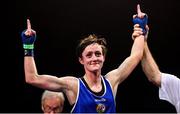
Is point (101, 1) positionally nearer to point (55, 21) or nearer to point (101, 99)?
point (55, 21)

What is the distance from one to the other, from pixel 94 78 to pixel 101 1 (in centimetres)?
172

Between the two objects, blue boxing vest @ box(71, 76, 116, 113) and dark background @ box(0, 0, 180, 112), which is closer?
blue boxing vest @ box(71, 76, 116, 113)

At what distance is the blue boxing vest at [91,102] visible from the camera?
8.64ft

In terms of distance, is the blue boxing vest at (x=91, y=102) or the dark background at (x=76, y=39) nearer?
the blue boxing vest at (x=91, y=102)

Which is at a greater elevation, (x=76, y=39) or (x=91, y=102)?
(x=76, y=39)

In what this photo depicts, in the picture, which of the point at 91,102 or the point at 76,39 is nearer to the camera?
the point at 91,102

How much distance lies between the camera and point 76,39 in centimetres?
456

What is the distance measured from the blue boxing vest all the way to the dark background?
1.78 metres

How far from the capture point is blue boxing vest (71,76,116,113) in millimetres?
2633

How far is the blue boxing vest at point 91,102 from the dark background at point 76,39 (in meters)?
1.78

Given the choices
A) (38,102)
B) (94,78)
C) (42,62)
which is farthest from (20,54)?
(94,78)

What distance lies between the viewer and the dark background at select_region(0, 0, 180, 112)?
4352 millimetres

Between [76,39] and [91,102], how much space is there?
1.97 m

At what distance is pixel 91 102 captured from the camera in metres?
2.64
